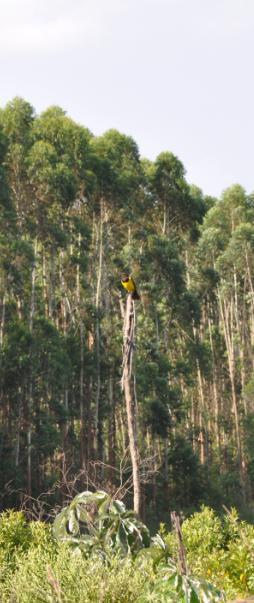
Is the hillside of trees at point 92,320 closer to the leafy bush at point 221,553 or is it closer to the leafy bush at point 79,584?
the leafy bush at point 221,553

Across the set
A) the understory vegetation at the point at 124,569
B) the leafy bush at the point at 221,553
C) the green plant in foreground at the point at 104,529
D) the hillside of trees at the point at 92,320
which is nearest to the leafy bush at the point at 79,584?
the understory vegetation at the point at 124,569

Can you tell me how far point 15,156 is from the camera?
2480 centimetres

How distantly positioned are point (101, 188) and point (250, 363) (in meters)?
14.3

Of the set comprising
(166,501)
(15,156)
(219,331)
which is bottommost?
(166,501)

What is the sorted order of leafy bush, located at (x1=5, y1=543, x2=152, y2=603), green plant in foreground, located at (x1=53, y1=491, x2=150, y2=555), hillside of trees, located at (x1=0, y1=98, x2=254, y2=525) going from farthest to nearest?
hillside of trees, located at (x1=0, y1=98, x2=254, y2=525), green plant in foreground, located at (x1=53, y1=491, x2=150, y2=555), leafy bush, located at (x1=5, y1=543, x2=152, y2=603)

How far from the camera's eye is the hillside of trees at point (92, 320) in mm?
22703

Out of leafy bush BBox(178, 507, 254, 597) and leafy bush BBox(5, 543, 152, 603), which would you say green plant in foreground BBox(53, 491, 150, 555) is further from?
leafy bush BBox(5, 543, 152, 603)

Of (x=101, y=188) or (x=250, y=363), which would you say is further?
(x=250, y=363)

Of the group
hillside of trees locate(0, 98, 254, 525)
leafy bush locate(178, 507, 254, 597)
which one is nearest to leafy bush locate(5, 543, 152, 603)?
leafy bush locate(178, 507, 254, 597)

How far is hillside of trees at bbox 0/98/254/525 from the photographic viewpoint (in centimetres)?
2270

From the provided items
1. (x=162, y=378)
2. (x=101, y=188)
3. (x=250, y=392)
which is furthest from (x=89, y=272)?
(x=250, y=392)

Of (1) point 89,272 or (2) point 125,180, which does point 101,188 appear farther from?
(1) point 89,272

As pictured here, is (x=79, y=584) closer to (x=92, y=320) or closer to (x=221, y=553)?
(x=221, y=553)

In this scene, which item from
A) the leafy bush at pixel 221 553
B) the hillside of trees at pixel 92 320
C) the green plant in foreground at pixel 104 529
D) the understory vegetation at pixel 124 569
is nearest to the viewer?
the understory vegetation at pixel 124 569
